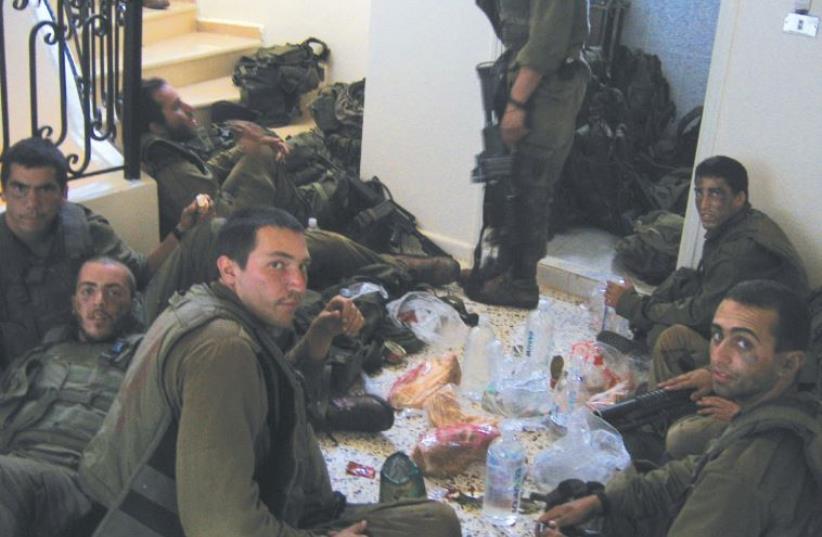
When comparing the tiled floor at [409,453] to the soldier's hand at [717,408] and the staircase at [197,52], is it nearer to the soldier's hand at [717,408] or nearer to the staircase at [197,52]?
the soldier's hand at [717,408]

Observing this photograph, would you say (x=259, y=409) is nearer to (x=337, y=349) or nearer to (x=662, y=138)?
(x=337, y=349)

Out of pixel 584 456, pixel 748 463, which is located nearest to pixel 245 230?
pixel 748 463

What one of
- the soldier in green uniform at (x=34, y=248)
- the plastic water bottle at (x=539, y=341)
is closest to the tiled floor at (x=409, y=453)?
the plastic water bottle at (x=539, y=341)

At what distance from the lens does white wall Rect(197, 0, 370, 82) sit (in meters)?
5.86

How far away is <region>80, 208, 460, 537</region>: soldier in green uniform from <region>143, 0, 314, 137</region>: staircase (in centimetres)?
340

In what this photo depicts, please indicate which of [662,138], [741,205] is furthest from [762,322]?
[662,138]

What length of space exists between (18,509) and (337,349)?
1.45m

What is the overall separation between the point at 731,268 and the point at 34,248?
2343mm

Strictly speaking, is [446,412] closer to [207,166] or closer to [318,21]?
[207,166]

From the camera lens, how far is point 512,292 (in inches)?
171

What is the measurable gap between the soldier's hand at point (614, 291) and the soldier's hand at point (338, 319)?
1.39 metres

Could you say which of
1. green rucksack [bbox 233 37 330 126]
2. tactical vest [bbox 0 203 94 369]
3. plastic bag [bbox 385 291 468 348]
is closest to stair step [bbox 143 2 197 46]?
green rucksack [bbox 233 37 330 126]

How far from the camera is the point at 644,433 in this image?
3188mm

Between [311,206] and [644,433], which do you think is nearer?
[644,433]
